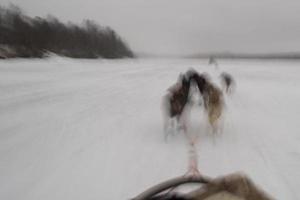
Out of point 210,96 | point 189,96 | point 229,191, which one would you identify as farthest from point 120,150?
point 229,191

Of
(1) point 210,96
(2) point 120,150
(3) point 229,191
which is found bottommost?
(2) point 120,150

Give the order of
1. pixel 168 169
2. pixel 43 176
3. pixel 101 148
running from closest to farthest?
pixel 43 176 < pixel 168 169 < pixel 101 148

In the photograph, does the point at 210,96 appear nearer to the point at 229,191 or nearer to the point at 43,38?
the point at 229,191

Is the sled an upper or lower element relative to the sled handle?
upper

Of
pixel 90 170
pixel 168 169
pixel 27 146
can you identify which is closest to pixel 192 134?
pixel 168 169

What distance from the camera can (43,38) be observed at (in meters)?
45.9

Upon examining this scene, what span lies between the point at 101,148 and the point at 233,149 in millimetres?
1823

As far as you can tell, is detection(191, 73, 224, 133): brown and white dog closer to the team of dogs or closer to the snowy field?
the team of dogs

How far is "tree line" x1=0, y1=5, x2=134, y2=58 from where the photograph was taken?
37934 millimetres

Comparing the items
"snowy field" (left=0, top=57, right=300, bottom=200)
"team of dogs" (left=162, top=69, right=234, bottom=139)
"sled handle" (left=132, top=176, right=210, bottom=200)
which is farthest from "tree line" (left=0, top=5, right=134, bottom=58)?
"sled handle" (left=132, top=176, right=210, bottom=200)

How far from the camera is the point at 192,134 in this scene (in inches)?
206

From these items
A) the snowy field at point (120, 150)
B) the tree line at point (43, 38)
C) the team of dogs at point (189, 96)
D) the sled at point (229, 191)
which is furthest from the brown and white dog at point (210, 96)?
the tree line at point (43, 38)

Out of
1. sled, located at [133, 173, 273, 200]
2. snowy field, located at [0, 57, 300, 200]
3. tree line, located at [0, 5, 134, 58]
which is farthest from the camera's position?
tree line, located at [0, 5, 134, 58]

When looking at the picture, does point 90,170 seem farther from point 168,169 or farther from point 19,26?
point 19,26
